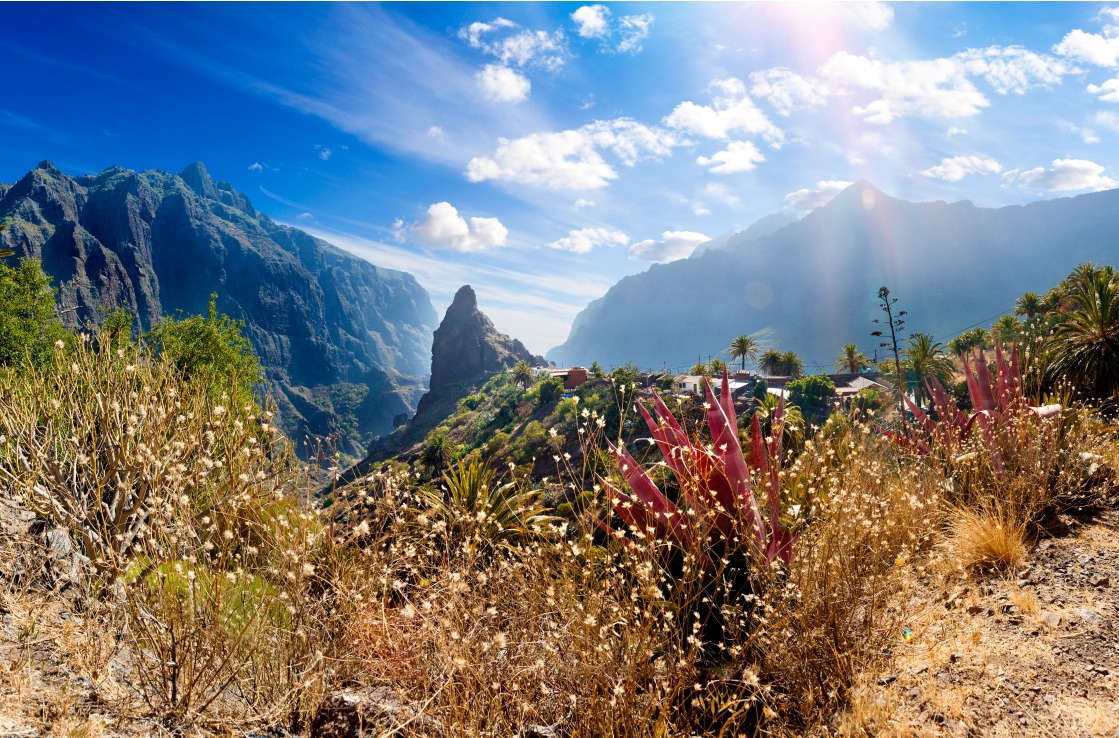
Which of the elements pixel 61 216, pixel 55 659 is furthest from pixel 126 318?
pixel 61 216

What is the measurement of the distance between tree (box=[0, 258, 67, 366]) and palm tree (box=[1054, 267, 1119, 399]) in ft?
90.6

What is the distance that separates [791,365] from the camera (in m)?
61.7

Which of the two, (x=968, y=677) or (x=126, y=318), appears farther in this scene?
(x=126, y=318)

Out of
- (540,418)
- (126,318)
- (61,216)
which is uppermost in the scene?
(61,216)

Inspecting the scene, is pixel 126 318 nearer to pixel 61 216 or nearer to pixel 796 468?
pixel 796 468

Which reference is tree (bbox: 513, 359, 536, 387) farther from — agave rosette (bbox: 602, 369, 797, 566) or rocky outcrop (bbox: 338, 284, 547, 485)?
agave rosette (bbox: 602, 369, 797, 566)

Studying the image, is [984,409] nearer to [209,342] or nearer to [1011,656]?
[1011,656]

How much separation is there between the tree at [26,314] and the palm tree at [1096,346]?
27609 millimetres

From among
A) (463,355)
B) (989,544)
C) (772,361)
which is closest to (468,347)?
(463,355)

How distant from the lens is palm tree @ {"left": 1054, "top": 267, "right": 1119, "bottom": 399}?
911 centimetres

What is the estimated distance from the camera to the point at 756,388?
156 ft

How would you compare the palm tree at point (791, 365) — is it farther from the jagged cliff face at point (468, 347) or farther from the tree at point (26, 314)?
the jagged cliff face at point (468, 347)

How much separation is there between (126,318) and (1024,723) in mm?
27785

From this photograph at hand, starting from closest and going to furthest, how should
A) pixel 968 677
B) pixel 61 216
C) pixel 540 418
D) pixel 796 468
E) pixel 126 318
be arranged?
pixel 968 677 < pixel 796 468 < pixel 126 318 < pixel 540 418 < pixel 61 216
